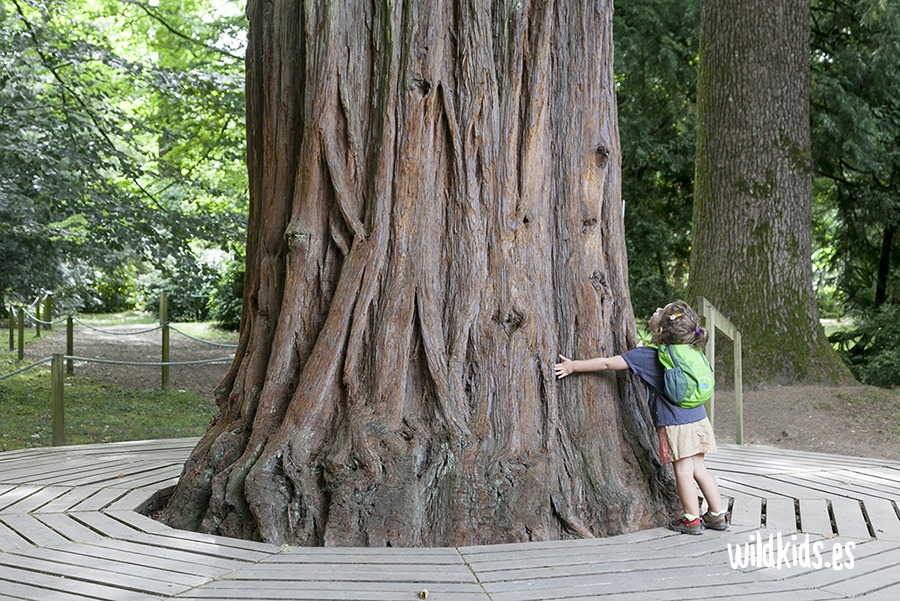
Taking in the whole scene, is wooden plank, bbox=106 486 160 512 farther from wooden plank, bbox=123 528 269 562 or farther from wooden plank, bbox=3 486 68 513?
wooden plank, bbox=123 528 269 562

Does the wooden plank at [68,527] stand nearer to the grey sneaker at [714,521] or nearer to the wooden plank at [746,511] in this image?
the grey sneaker at [714,521]

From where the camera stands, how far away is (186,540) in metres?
4.07

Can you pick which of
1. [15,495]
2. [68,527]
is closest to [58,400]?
[15,495]

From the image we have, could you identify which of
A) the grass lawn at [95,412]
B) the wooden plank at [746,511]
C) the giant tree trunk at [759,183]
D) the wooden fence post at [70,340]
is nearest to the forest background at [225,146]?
the wooden fence post at [70,340]

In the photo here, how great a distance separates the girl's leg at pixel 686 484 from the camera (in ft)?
14.2

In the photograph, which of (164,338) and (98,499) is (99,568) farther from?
(164,338)

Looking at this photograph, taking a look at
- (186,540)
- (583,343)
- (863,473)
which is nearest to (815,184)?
(863,473)

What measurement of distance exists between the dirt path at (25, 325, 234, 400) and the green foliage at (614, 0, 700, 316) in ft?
22.4

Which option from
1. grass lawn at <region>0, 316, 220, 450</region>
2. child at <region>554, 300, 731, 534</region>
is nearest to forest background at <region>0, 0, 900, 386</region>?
grass lawn at <region>0, 316, 220, 450</region>

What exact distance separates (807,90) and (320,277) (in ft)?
27.8

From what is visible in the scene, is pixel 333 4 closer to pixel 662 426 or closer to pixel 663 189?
pixel 662 426

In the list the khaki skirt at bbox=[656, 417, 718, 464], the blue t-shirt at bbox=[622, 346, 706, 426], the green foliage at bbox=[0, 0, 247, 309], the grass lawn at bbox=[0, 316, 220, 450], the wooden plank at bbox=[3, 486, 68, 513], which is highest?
the green foliage at bbox=[0, 0, 247, 309]

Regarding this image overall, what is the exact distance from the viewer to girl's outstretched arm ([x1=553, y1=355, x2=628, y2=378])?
454cm

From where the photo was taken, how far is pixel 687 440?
442 centimetres
